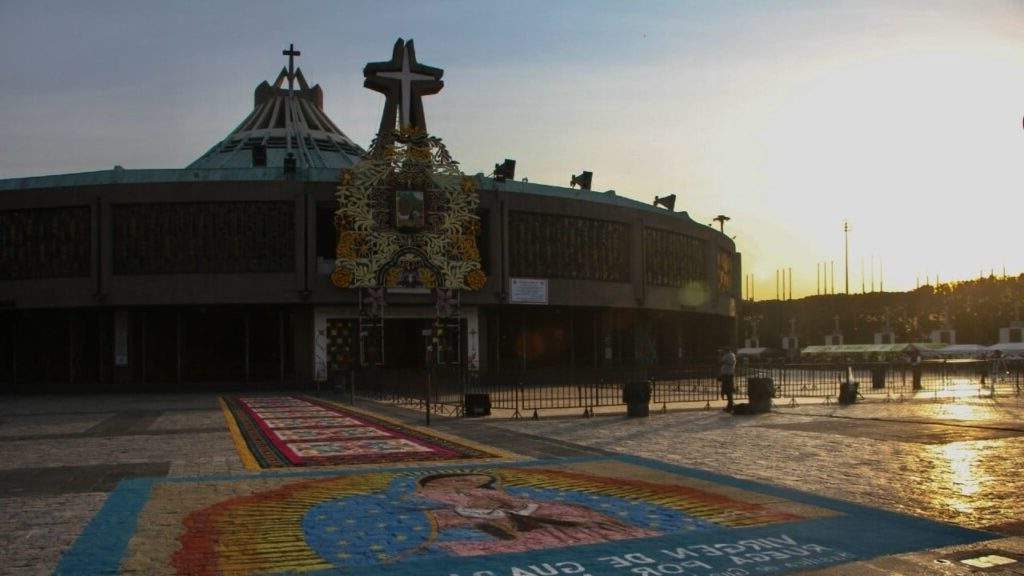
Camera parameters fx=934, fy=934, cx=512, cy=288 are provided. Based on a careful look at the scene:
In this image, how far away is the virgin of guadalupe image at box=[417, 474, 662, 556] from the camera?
892 centimetres

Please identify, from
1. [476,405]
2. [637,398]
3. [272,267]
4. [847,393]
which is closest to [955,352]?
[847,393]

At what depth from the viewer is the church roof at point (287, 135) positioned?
204 ft

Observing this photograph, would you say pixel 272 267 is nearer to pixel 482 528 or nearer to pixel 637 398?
pixel 637 398

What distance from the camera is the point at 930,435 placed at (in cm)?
1930

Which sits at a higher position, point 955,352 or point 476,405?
point 476,405

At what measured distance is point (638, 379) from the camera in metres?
34.5

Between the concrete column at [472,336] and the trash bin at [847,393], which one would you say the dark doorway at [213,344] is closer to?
the concrete column at [472,336]

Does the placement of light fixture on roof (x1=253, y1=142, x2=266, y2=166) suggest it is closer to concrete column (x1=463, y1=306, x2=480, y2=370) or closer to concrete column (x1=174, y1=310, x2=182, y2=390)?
concrete column (x1=174, y1=310, x2=182, y2=390)

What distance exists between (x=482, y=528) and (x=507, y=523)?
0.37 meters

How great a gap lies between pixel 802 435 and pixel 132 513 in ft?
45.1

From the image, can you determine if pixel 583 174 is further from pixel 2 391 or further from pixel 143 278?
pixel 2 391

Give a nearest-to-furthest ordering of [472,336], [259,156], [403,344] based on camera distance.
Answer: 1. [403,344]
2. [472,336]
3. [259,156]

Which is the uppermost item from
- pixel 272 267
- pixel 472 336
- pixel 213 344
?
pixel 272 267

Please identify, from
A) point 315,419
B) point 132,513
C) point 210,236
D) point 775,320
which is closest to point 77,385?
point 210,236
